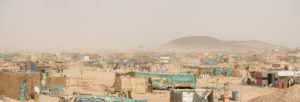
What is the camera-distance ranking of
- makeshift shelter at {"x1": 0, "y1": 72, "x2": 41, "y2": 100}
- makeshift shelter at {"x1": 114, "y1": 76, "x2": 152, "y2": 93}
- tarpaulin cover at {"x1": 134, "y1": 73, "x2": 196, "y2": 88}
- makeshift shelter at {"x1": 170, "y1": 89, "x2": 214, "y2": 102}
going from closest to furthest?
makeshift shelter at {"x1": 170, "y1": 89, "x2": 214, "y2": 102} → makeshift shelter at {"x1": 0, "y1": 72, "x2": 41, "y2": 100} → makeshift shelter at {"x1": 114, "y1": 76, "x2": 152, "y2": 93} → tarpaulin cover at {"x1": 134, "y1": 73, "x2": 196, "y2": 88}

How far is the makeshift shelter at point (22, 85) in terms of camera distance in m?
15.1

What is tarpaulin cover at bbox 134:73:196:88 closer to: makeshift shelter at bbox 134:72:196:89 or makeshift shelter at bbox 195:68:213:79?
makeshift shelter at bbox 134:72:196:89

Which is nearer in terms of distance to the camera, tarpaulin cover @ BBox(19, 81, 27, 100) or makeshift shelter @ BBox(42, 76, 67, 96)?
tarpaulin cover @ BBox(19, 81, 27, 100)

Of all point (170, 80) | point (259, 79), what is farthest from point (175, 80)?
point (259, 79)

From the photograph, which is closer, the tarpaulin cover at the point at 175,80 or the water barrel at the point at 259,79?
the tarpaulin cover at the point at 175,80

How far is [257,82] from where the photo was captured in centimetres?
2611

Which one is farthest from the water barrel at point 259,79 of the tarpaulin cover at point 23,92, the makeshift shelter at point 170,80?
the tarpaulin cover at point 23,92

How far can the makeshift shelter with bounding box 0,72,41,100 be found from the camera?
15.1 meters

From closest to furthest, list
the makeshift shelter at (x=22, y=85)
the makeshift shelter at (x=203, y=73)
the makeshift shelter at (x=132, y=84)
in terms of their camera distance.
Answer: the makeshift shelter at (x=22, y=85)
the makeshift shelter at (x=132, y=84)
the makeshift shelter at (x=203, y=73)

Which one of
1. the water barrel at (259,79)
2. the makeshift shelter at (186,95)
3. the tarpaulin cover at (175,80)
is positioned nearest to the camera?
the makeshift shelter at (186,95)

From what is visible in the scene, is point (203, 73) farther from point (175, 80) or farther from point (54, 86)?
point (54, 86)

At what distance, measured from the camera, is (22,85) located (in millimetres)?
15125

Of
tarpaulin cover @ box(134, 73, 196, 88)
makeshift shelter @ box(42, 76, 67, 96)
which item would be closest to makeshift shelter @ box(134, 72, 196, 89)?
tarpaulin cover @ box(134, 73, 196, 88)

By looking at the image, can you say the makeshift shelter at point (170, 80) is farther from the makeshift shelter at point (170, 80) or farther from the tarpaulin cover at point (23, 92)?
the tarpaulin cover at point (23, 92)
